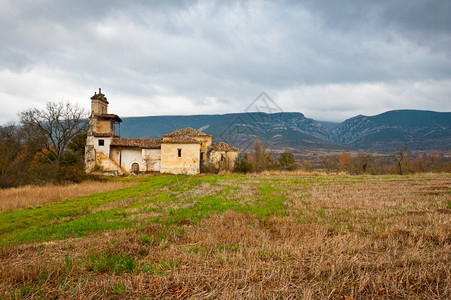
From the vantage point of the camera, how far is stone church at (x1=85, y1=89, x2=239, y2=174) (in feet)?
127

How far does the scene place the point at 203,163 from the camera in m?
42.4

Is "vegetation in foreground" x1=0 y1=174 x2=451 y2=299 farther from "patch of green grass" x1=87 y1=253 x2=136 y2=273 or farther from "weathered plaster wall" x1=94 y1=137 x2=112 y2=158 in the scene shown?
"weathered plaster wall" x1=94 y1=137 x2=112 y2=158

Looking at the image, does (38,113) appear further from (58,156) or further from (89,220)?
(89,220)

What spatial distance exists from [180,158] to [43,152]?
22.4 meters

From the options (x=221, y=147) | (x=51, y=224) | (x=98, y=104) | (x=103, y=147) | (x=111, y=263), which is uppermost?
(x=98, y=104)

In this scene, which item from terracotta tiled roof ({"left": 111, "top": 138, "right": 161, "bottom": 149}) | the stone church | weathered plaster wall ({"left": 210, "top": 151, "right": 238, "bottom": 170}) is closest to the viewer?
the stone church

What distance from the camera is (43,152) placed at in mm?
40812

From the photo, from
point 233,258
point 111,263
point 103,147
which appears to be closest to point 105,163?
point 103,147

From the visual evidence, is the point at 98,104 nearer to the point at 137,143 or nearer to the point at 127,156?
the point at 137,143

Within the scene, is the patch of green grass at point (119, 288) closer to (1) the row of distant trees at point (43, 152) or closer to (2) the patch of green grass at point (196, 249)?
(2) the patch of green grass at point (196, 249)

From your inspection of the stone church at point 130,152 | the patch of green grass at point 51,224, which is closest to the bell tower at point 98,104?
the stone church at point 130,152

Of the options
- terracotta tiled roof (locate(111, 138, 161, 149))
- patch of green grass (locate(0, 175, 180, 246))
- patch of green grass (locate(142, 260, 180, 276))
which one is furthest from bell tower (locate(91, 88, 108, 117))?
patch of green grass (locate(142, 260, 180, 276))

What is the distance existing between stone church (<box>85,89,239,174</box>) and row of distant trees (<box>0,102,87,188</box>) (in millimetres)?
2400

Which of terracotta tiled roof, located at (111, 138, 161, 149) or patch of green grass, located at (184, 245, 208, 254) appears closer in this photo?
patch of green grass, located at (184, 245, 208, 254)
